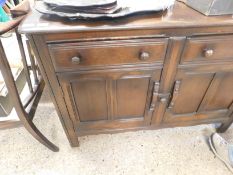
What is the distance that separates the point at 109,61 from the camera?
2.15 ft

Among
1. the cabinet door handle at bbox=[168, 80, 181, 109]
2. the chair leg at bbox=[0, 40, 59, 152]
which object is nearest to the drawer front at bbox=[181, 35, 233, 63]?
the cabinet door handle at bbox=[168, 80, 181, 109]

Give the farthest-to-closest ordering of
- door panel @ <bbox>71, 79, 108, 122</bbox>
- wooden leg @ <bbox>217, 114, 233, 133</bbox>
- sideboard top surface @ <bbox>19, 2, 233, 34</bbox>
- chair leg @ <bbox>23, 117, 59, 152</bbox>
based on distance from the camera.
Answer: wooden leg @ <bbox>217, 114, 233, 133</bbox> < chair leg @ <bbox>23, 117, 59, 152</bbox> < door panel @ <bbox>71, 79, 108, 122</bbox> < sideboard top surface @ <bbox>19, 2, 233, 34</bbox>

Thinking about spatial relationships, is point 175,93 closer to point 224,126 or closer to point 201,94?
point 201,94

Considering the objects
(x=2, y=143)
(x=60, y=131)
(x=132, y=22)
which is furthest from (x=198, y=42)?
(x=2, y=143)

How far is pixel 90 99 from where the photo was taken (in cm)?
82

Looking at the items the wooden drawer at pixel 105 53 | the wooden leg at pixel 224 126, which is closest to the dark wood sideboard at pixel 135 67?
the wooden drawer at pixel 105 53

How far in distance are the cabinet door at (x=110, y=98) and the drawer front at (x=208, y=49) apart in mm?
136

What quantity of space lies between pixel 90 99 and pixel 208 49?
54 cm

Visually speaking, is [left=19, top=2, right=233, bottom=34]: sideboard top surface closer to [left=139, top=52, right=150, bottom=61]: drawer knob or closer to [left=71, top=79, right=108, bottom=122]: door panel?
[left=139, top=52, right=150, bottom=61]: drawer knob

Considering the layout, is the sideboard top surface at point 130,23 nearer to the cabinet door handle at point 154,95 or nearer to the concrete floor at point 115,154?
the cabinet door handle at point 154,95

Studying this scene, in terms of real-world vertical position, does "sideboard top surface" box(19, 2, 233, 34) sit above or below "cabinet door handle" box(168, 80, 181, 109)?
above

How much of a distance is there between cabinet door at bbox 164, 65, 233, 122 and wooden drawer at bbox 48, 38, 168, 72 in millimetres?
175

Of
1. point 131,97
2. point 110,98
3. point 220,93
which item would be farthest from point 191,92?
point 110,98

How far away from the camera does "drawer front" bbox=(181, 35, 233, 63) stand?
642 millimetres
